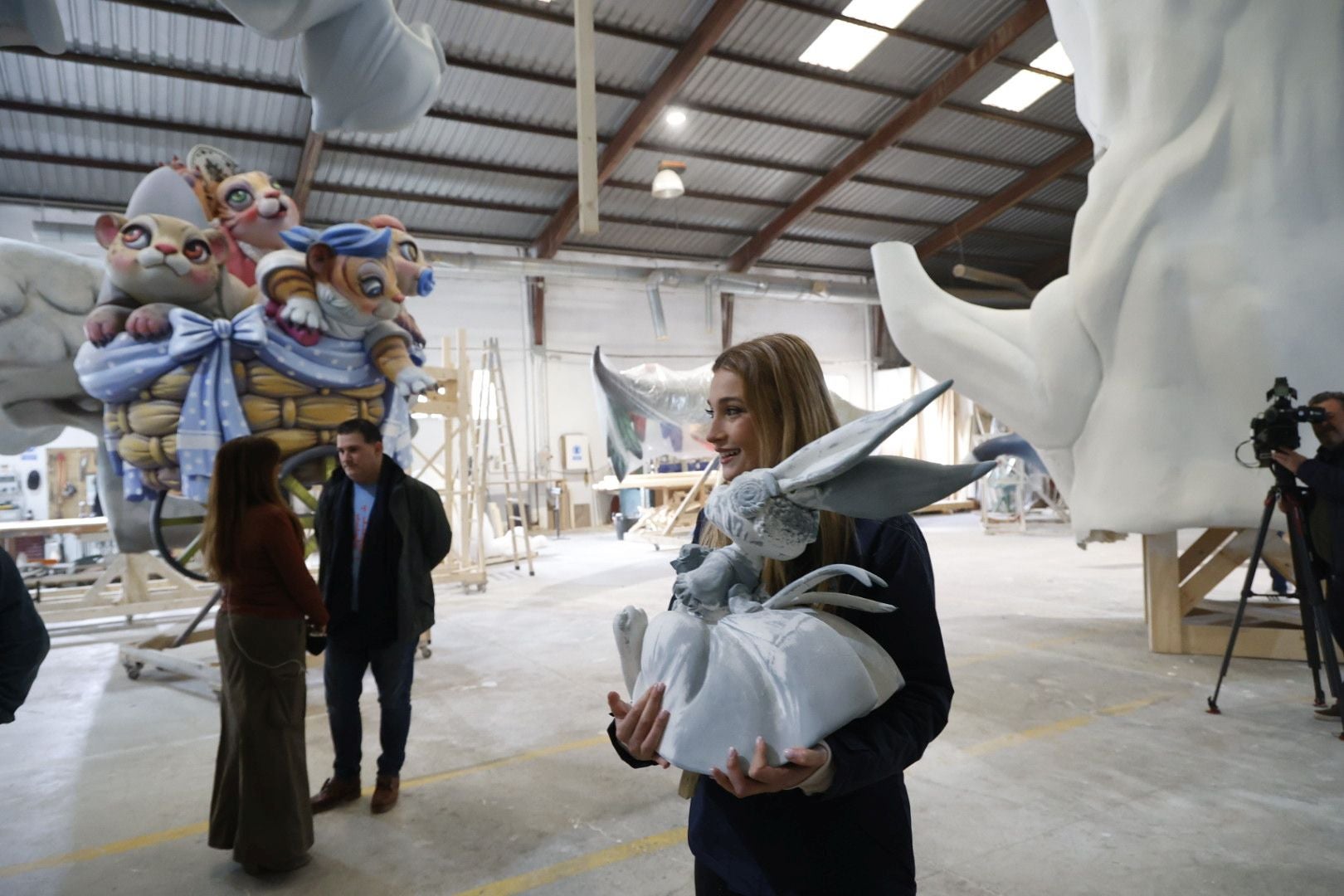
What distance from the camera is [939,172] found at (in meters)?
14.5

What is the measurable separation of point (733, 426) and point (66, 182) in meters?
13.1

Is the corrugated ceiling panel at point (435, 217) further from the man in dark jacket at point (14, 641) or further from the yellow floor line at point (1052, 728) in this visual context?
the yellow floor line at point (1052, 728)

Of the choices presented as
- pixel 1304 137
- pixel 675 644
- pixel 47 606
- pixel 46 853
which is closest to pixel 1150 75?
pixel 1304 137

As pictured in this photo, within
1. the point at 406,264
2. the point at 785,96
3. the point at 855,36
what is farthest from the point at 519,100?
the point at 406,264

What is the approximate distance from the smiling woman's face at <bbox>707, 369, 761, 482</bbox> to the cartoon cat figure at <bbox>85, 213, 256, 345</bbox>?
13.6ft

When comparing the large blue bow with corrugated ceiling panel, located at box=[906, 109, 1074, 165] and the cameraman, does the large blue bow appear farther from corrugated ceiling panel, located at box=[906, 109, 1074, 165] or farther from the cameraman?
corrugated ceiling panel, located at box=[906, 109, 1074, 165]

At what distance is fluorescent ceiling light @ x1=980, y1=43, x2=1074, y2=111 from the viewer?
465 inches

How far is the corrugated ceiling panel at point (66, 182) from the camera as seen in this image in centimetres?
1058

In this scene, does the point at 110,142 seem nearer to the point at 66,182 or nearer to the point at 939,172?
the point at 66,182

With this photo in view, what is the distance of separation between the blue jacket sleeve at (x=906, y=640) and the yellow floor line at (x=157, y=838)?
2.67 metres

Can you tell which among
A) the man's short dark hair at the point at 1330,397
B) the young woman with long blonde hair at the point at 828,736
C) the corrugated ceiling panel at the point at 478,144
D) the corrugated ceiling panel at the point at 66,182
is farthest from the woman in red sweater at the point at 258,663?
the corrugated ceiling panel at the point at 66,182

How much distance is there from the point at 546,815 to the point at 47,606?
19.3 ft

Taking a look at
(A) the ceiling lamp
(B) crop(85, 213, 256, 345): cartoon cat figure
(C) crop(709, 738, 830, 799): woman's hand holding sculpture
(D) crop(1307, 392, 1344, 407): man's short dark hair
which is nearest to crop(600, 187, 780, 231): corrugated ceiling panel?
(A) the ceiling lamp

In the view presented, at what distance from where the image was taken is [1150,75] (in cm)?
408
